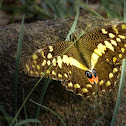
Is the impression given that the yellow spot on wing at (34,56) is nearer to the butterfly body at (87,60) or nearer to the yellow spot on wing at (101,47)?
the butterfly body at (87,60)

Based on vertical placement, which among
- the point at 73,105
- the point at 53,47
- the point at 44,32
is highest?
the point at 44,32

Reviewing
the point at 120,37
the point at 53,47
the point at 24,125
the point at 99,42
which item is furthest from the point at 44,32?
the point at 24,125

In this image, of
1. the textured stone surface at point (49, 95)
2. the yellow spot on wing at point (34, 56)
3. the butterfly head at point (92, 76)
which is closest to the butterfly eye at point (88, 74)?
the butterfly head at point (92, 76)

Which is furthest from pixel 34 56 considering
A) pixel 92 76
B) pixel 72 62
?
pixel 92 76

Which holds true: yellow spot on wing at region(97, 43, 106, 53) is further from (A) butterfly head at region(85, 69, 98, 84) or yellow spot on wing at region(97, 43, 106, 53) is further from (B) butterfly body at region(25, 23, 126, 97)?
(A) butterfly head at region(85, 69, 98, 84)

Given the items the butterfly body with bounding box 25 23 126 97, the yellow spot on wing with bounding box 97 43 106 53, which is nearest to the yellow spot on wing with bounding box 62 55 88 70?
the butterfly body with bounding box 25 23 126 97

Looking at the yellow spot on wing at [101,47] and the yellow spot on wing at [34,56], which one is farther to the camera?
the yellow spot on wing at [101,47]

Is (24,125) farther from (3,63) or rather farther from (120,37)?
(120,37)

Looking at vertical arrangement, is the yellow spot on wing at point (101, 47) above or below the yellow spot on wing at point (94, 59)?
above

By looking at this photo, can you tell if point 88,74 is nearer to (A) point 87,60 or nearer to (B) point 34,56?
(A) point 87,60
